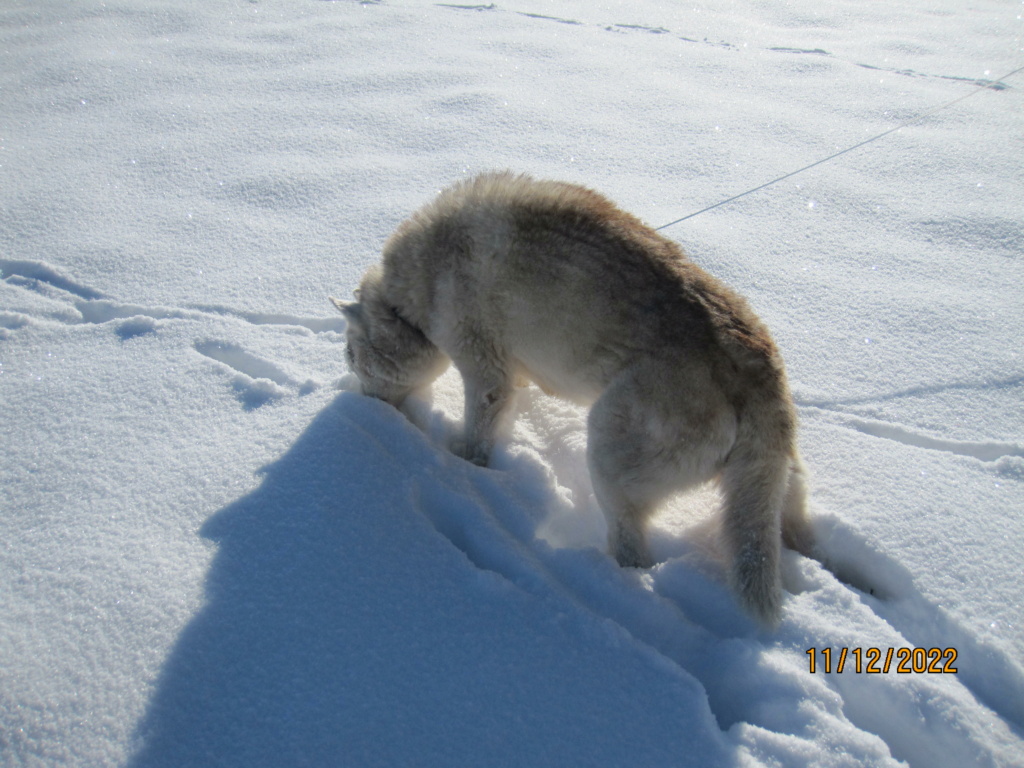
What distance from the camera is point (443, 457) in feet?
9.65

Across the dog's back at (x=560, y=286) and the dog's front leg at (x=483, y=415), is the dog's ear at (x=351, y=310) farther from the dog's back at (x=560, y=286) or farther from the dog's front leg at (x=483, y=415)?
the dog's front leg at (x=483, y=415)

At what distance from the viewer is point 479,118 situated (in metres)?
6.10

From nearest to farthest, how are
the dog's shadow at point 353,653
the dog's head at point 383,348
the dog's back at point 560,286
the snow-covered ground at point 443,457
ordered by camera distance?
the dog's shadow at point 353,653 < the snow-covered ground at point 443,457 < the dog's back at point 560,286 < the dog's head at point 383,348

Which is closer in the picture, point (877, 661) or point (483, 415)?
point (877, 661)

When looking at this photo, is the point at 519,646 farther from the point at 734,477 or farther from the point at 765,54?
the point at 765,54

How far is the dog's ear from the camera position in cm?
329

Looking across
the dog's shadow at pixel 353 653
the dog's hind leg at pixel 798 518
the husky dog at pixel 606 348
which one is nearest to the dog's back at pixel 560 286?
the husky dog at pixel 606 348

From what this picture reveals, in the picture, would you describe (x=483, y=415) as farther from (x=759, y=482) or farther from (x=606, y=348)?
(x=759, y=482)

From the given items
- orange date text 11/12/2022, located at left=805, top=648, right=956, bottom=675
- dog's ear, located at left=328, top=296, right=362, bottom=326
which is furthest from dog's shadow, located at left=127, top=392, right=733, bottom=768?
dog's ear, located at left=328, top=296, right=362, bottom=326

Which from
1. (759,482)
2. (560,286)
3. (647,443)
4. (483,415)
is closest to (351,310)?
(483,415)

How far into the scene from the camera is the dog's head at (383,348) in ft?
10.7

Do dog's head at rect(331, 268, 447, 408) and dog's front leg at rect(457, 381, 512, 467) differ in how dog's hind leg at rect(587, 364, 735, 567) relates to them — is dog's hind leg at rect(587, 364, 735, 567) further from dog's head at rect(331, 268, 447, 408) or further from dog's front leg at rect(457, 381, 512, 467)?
dog's head at rect(331, 268, 447, 408)

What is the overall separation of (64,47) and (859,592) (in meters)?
9.01

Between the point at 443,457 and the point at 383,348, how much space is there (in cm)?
66
